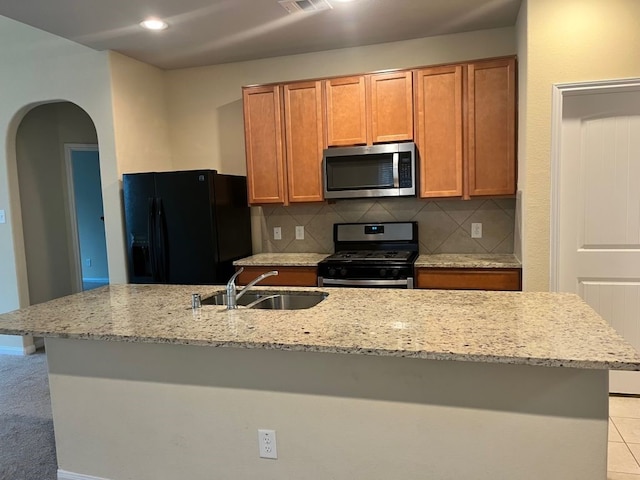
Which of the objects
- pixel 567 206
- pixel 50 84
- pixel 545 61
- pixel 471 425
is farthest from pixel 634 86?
pixel 50 84

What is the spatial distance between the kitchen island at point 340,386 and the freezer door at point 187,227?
1.35 m

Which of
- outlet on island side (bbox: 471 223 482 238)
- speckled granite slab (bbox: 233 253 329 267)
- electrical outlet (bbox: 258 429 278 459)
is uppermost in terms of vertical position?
outlet on island side (bbox: 471 223 482 238)

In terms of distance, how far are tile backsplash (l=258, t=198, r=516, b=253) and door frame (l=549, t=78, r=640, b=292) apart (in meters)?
0.78

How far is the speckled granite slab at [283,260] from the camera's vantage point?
3.67 meters

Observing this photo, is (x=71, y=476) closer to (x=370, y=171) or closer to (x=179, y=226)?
(x=179, y=226)

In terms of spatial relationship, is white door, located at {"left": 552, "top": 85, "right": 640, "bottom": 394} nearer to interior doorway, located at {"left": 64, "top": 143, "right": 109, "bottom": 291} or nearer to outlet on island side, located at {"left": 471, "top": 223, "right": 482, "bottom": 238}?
outlet on island side, located at {"left": 471, "top": 223, "right": 482, "bottom": 238}

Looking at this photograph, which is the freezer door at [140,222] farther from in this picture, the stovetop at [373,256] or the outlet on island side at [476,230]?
the outlet on island side at [476,230]

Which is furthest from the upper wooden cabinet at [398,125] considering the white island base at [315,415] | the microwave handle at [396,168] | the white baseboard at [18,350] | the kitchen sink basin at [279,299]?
the white baseboard at [18,350]

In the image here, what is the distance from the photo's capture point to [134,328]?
1833mm

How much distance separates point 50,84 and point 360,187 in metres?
2.81

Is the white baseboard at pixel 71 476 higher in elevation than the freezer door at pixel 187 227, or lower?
lower

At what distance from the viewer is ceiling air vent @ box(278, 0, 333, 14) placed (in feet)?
9.59

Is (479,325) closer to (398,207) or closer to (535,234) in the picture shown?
(535,234)

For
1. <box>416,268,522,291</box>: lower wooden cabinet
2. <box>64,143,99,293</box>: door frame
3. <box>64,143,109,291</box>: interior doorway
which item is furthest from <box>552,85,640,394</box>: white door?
<box>64,143,109,291</box>: interior doorway
